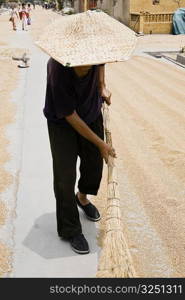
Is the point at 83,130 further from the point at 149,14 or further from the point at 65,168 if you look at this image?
the point at 149,14

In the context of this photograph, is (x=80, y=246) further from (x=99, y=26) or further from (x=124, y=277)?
(x=99, y=26)

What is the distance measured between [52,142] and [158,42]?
1796cm

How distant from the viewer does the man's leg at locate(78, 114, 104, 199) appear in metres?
3.40

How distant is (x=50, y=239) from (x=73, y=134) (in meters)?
1.10

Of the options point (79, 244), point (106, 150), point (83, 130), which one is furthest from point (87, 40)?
point (79, 244)

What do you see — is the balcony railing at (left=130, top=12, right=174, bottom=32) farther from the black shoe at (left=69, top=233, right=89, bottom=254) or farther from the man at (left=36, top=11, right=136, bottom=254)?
the black shoe at (left=69, top=233, right=89, bottom=254)

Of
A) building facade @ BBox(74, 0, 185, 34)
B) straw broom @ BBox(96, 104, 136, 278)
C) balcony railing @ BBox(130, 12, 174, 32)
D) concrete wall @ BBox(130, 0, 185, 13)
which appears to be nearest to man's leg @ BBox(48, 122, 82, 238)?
straw broom @ BBox(96, 104, 136, 278)

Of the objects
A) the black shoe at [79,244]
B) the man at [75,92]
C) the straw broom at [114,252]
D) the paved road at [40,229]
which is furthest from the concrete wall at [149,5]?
the straw broom at [114,252]

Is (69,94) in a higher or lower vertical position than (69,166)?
higher

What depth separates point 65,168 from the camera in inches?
125

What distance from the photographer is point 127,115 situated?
7.47 meters

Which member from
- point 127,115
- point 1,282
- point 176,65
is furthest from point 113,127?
point 176,65

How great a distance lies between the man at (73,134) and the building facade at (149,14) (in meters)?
21.5

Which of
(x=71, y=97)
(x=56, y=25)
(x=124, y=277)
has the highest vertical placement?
(x=56, y=25)
